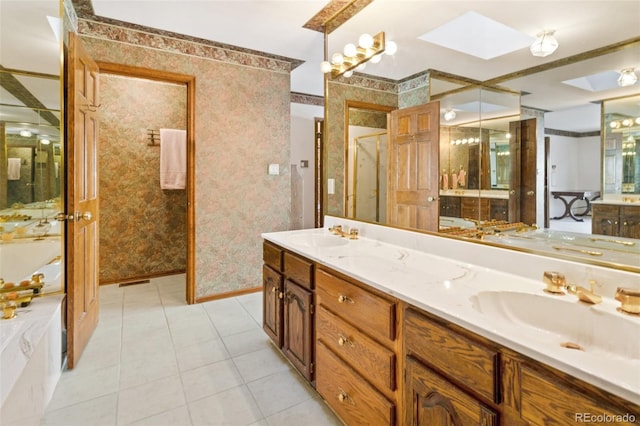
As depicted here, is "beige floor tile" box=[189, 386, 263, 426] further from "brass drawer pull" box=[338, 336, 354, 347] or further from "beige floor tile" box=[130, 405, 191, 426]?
"brass drawer pull" box=[338, 336, 354, 347]

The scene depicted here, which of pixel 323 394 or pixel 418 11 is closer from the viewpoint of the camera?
pixel 323 394

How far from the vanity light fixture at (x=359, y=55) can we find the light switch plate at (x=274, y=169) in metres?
1.18

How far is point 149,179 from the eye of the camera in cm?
403

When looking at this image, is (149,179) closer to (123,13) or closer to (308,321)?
(123,13)

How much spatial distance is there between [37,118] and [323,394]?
238cm

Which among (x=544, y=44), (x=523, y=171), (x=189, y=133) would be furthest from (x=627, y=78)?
(x=189, y=133)

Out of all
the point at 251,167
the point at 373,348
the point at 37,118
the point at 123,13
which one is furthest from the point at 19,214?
the point at 373,348

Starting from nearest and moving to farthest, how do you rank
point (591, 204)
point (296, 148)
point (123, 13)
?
1. point (591, 204)
2. point (123, 13)
3. point (296, 148)

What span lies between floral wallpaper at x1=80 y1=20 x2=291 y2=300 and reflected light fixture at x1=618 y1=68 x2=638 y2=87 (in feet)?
9.21

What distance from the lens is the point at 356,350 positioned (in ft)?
A: 4.53

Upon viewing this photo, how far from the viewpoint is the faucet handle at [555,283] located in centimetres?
109

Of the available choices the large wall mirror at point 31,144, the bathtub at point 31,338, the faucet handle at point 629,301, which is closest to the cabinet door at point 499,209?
the faucet handle at point 629,301

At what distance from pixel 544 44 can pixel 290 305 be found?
1.72m

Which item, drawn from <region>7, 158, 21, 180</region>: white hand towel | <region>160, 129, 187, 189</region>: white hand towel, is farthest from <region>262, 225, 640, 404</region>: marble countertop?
<region>160, 129, 187, 189</region>: white hand towel
